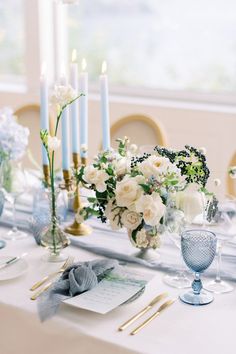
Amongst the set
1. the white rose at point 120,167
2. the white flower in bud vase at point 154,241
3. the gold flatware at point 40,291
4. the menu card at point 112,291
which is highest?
the white rose at point 120,167

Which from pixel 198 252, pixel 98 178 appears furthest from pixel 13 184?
pixel 198 252

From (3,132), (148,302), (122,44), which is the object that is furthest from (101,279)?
(122,44)

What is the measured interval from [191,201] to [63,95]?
0.42 metres

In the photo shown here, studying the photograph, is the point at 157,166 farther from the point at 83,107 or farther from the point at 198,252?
the point at 83,107

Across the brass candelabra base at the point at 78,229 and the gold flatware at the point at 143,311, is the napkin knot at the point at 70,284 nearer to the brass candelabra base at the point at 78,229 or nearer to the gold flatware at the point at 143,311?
the gold flatware at the point at 143,311

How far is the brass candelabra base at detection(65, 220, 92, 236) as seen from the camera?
179cm

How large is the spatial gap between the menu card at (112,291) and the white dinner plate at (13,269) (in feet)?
0.72

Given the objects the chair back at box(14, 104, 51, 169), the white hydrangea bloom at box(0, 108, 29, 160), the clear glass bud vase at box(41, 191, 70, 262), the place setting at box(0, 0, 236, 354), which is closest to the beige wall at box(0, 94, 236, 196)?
the chair back at box(14, 104, 51, 169)

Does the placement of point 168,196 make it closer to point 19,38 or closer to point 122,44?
point 122,44

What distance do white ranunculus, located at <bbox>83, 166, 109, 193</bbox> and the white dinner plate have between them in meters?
0.29

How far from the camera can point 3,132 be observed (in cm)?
188

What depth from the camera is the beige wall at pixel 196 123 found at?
129 inches

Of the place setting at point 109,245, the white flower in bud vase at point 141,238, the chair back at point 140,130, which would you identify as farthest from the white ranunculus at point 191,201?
the chair back at point 140,130

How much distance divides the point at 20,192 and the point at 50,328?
63cm
